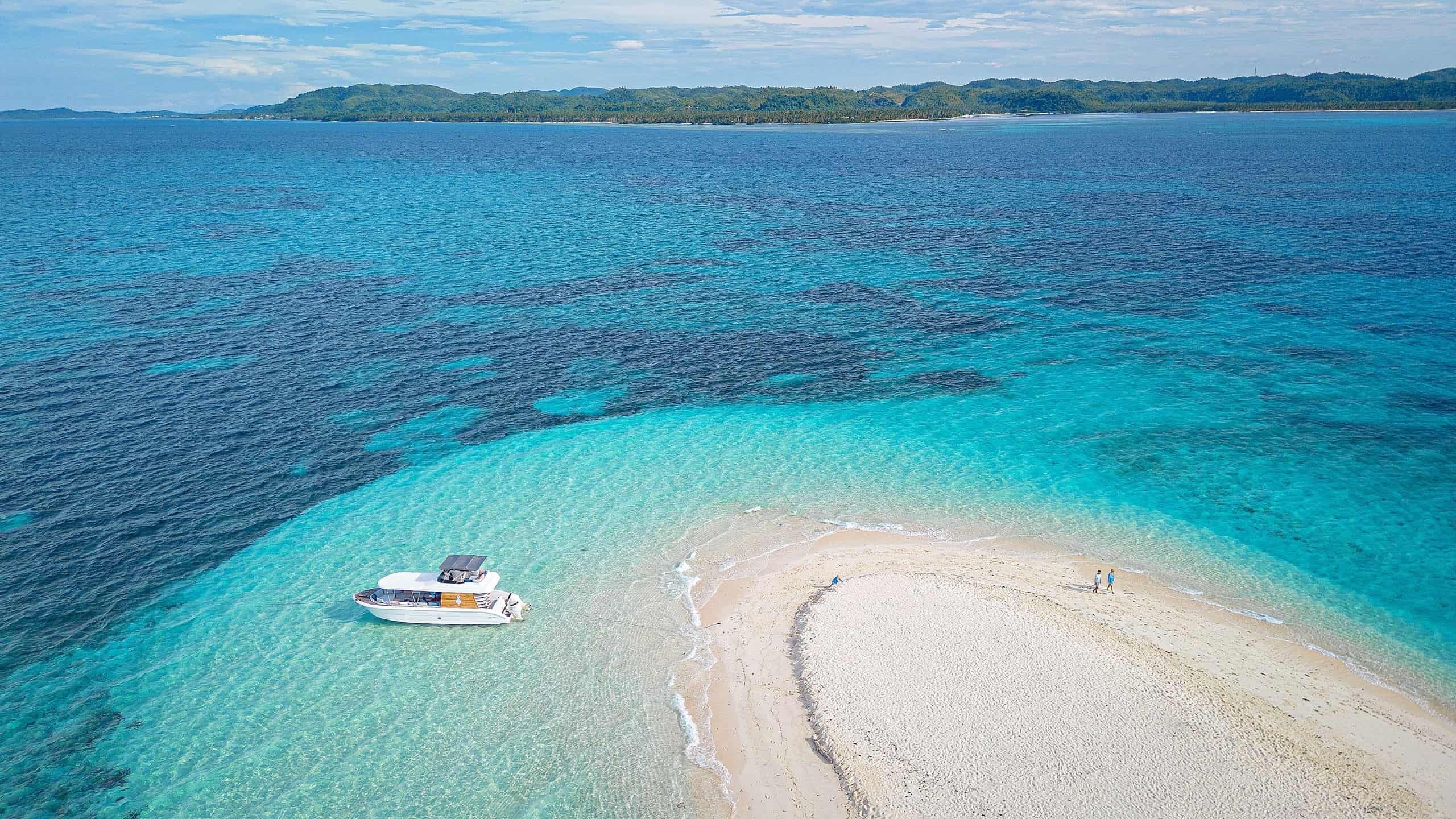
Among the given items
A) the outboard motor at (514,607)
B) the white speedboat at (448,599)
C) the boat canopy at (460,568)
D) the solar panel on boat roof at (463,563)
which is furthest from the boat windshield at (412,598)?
the outboard motor at (514,607)

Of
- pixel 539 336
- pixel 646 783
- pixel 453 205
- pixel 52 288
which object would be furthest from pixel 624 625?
pixel 453 205

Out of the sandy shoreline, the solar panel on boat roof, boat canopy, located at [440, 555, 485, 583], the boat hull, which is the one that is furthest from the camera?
the solar panel on boat roof

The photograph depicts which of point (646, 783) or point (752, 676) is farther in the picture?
point (752, 676)

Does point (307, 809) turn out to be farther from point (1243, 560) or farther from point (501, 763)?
point (1243, 560)

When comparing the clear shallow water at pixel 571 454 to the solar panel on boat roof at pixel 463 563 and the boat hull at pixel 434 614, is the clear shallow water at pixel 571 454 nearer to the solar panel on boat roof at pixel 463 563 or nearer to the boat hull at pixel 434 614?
the boat hull at pixel 434 614

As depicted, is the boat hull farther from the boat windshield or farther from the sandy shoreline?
the sandy shoreline

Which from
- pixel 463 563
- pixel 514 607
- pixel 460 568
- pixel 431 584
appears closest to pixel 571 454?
pixel 463 563

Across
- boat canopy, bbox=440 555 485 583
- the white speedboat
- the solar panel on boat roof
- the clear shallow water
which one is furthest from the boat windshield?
the clear shallow water
